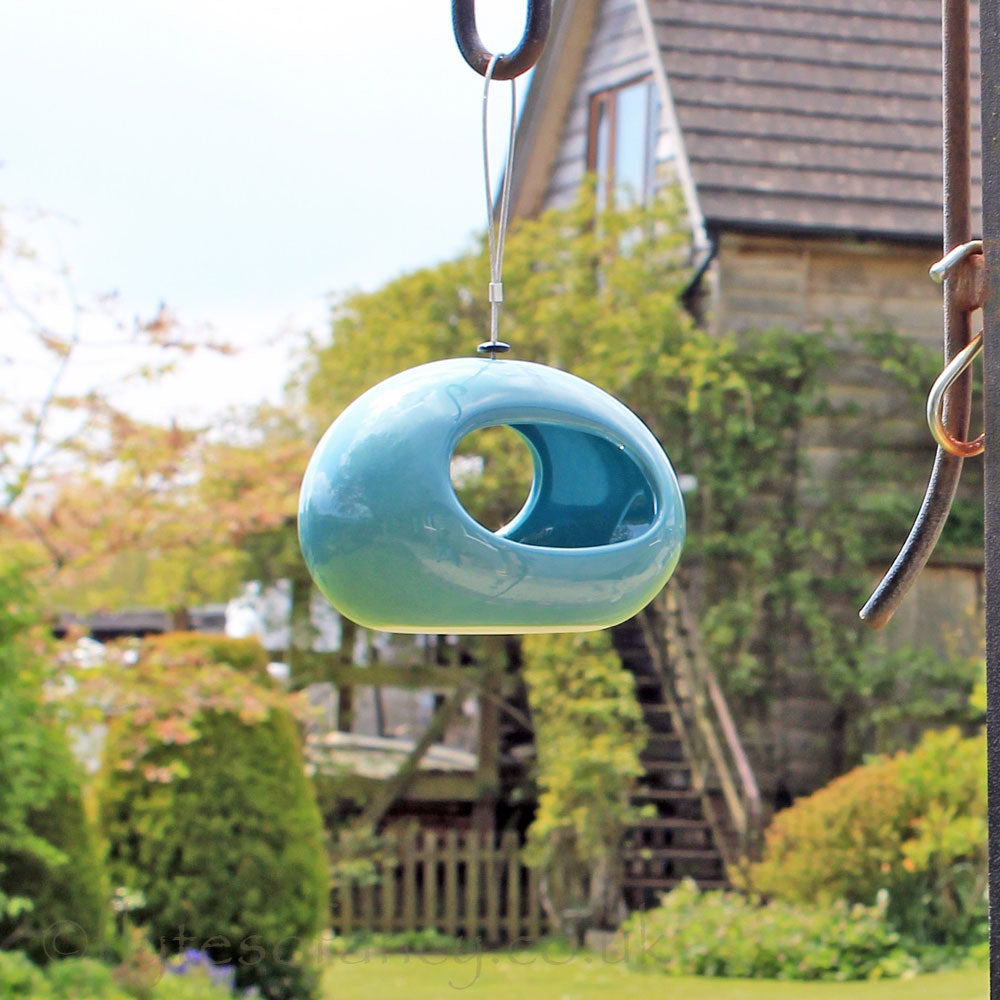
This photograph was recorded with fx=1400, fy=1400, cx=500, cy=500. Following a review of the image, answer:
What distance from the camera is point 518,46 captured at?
176 centimetres

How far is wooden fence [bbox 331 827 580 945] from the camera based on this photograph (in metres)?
9.05

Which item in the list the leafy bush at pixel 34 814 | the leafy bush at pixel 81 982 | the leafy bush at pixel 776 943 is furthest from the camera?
the leafy bush at pixel 776 943

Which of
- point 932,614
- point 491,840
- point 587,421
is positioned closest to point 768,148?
point 932,614

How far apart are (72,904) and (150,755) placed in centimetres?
97

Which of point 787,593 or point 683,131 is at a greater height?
point 683,131

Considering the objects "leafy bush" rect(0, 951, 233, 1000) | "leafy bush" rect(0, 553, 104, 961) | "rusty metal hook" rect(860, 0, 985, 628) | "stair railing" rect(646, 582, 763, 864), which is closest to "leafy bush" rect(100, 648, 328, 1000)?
"leafy bush" rect(0, 553, 104, 961)

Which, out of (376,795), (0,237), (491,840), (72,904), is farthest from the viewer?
(376,795)

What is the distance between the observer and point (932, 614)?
31.1 ft

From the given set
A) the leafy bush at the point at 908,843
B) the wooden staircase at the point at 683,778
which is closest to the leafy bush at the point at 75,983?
the leafy bush at the point at 908,843

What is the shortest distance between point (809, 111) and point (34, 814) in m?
7.00

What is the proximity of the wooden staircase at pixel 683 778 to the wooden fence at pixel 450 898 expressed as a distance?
72 cm

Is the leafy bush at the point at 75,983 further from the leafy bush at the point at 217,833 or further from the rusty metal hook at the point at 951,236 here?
the rusty metal hook at the point at 951,236

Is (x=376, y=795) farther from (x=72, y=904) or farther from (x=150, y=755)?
(x=72, y=904)

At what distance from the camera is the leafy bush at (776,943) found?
661 centimetres
